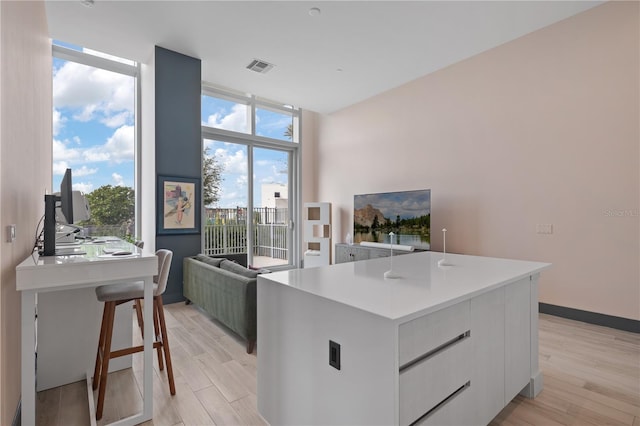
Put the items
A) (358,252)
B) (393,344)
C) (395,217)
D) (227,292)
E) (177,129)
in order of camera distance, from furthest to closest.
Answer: (358,252) → (395,217) → (177,129) → (227,292) → (393,344)

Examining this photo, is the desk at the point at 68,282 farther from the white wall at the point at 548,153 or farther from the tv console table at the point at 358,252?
the white wall at the point at 548,153

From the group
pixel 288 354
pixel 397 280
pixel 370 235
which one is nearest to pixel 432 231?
pixel 370 235

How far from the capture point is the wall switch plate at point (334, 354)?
1.26m

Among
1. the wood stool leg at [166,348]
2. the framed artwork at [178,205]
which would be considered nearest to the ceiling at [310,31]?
the framed artwork at [178,205]

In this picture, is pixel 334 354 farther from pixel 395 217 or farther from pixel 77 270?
pixel 395 217

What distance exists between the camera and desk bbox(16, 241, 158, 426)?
1.47 m

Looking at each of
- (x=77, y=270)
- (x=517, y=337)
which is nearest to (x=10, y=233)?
(x=77, y=270)

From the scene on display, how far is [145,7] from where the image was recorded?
11.1 feet

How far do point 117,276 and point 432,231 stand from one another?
421cm

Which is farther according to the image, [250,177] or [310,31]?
[250,177]

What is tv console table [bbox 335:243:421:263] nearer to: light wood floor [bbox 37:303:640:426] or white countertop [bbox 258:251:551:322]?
light wood floor [bbox 37:303:640:426]

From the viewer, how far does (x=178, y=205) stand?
4.47 metres

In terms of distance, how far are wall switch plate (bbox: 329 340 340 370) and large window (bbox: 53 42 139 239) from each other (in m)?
4.62

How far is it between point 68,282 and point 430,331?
5.76 feet
